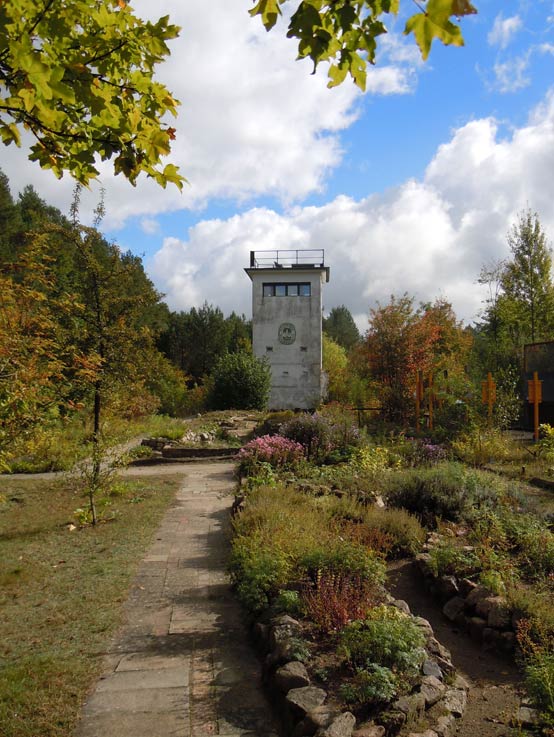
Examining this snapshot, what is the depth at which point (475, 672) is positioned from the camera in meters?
3.96

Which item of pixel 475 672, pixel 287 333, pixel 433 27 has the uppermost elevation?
pixel 287 333

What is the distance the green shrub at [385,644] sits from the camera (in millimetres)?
3283

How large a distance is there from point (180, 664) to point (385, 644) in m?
1.44

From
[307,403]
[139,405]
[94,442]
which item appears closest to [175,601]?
[94,442]

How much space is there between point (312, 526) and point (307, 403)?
3030cm

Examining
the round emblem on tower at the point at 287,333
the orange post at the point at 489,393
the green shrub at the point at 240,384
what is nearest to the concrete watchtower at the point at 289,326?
the round emblem on tower at the point at 287,333

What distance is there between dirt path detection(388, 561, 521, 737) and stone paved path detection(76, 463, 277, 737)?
1.17 metres

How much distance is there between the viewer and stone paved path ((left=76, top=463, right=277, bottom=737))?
3.16 meters

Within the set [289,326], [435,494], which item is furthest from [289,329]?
[435,494]

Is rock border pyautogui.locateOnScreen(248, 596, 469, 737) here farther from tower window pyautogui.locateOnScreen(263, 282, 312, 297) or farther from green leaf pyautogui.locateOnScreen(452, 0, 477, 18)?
tower window pyautogui.locateOnScreen(263, 282, 312, 297)

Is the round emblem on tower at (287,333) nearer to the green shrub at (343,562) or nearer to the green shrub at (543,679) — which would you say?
the green shrub at (343,562)

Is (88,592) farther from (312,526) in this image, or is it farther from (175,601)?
(312,526)

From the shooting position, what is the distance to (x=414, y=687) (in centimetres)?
319

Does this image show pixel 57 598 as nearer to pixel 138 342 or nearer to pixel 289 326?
pixel 138 342
